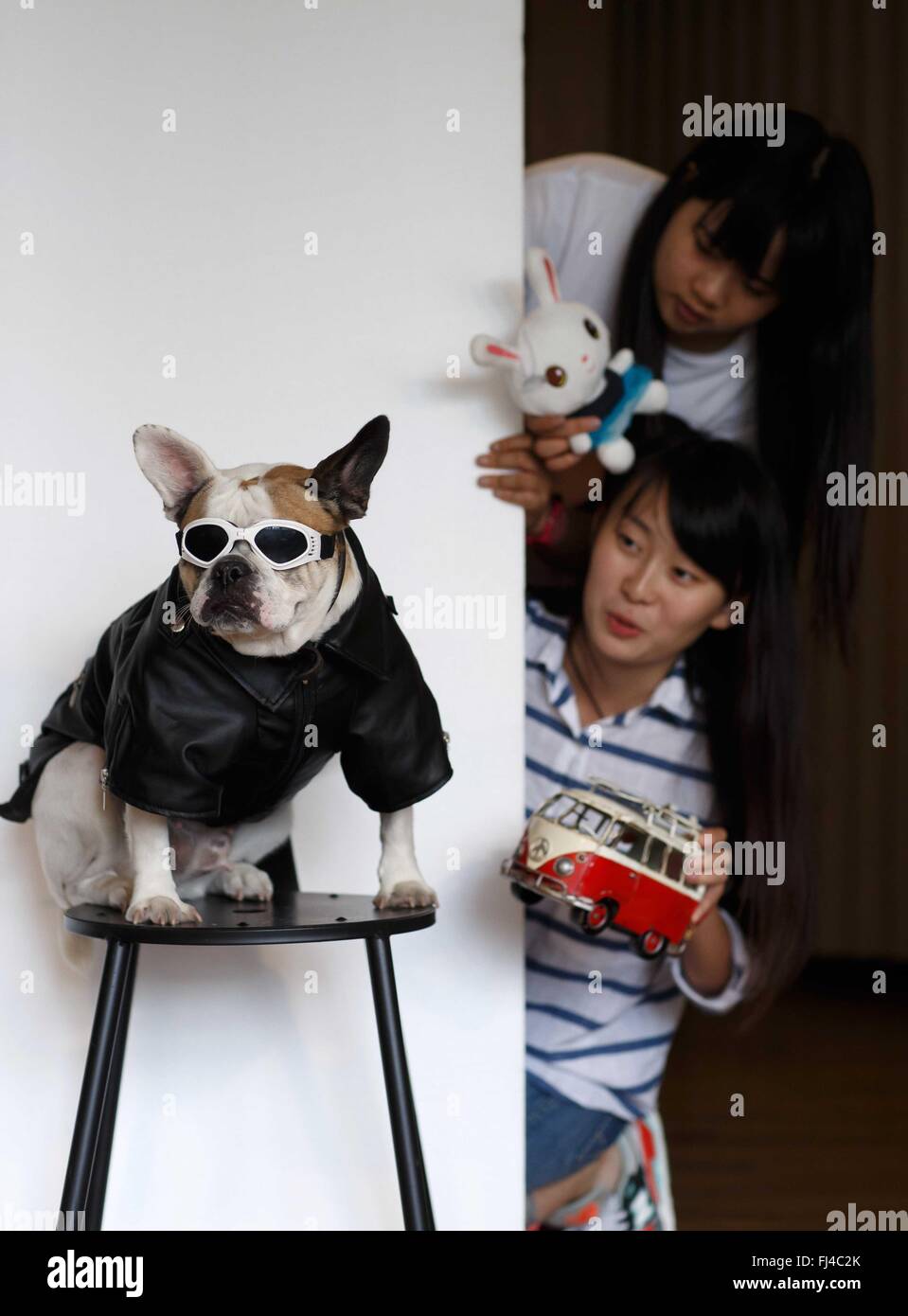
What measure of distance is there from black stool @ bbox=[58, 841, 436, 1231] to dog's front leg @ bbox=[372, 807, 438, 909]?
0.06 ft

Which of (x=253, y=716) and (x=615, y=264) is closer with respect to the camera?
(x=253, y=716)

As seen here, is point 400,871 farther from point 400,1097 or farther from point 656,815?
point 656,815

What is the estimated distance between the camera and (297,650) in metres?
1.11

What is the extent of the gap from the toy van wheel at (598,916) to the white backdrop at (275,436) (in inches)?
7.8

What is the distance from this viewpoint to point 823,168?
1823 millimetres

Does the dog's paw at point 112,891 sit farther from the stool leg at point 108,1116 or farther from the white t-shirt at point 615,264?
the white t-shirt at point 615,264

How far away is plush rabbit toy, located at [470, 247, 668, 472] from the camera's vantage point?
57.9 inches

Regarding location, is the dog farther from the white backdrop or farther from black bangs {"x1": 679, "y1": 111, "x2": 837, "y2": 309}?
black bangs {"x1": 679, "y1": 111, "x2": 837, "y2": 309}

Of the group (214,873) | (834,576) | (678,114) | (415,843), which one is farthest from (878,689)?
(214,873)

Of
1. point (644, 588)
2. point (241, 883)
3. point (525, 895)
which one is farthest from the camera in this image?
point (644, 588)

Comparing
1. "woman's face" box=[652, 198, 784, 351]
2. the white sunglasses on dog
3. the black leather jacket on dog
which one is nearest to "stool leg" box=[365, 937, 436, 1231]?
the black leather jacket on dog

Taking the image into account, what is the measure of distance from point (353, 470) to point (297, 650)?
6.3 inches

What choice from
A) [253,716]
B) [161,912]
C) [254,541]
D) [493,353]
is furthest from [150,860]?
[493,353]
